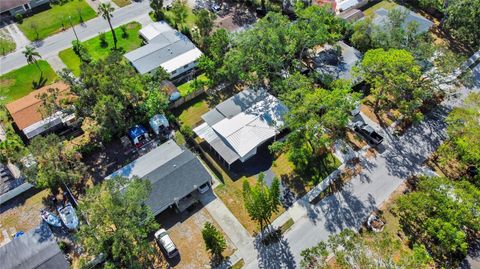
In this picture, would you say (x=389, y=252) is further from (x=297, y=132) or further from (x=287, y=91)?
(x=287, y=91)

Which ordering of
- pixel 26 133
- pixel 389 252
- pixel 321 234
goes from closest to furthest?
1. pixel 389 252
2. pixel 321 234
3. pixel 26 133

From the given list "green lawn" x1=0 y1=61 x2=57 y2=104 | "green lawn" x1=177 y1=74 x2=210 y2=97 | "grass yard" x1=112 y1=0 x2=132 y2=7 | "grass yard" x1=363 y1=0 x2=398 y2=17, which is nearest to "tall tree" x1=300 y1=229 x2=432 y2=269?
"green lawn" x1=177 y1=74 x2=210 y2=97

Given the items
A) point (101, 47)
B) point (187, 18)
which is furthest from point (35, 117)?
point (187, 18)

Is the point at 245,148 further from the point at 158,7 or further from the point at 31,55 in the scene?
the point at 31,55

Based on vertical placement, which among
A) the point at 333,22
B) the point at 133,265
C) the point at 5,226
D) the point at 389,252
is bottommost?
the point at 5,226

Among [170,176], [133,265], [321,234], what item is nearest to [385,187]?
[321,234]

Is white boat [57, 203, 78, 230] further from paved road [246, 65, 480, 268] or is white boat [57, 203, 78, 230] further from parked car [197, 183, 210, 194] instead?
paved road [246, 65, 480, 268]
